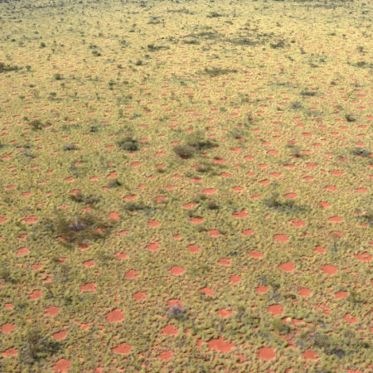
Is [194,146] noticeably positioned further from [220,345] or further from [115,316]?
[220,345]

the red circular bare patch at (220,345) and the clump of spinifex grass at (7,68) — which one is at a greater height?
the clump of spinifex grass at (7,68)

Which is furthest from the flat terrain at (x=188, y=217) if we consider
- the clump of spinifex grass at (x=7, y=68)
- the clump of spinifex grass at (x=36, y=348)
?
the clump of spinifex grass at (x=7, y=68)

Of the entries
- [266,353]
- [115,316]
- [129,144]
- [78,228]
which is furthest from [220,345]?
[129,144]

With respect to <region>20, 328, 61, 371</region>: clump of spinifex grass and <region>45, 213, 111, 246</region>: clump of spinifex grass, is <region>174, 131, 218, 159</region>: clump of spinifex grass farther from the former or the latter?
<region>20, 328, 61, 371</region>: clump of spinifex grass

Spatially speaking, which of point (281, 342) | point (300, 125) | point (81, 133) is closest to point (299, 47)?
point (300, 125)

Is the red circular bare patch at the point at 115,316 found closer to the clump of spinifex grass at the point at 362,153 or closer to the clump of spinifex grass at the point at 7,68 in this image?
the clump of spinifex grass at the point at 362,153

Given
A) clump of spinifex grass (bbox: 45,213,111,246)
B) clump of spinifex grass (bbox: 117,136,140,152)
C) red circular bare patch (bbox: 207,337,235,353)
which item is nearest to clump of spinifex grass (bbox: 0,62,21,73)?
clump of spinifex grass (bbox: 117,136,140,152)

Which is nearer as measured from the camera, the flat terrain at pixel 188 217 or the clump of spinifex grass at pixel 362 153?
the flat terrain at pixel 188 217

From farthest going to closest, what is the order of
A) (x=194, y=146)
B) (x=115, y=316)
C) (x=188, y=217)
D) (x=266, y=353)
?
(x=194, y=146), (x=188, y=217), (x=115, y=316), (x=266, y=353)

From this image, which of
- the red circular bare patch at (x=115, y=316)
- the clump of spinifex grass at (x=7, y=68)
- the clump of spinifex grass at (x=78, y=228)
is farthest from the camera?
the clump of spinifex grass at (x=7, y=68)
